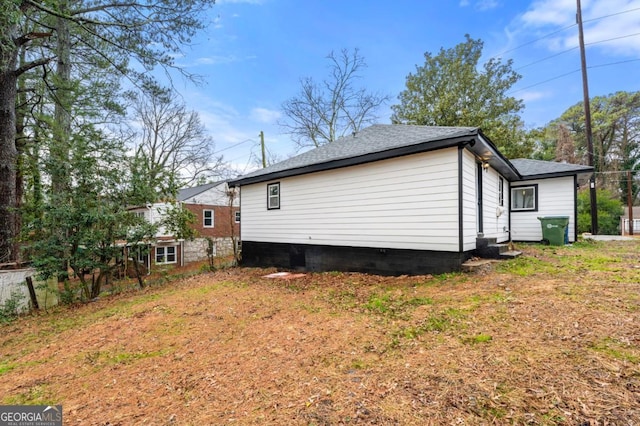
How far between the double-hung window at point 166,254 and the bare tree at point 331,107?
1126 cm

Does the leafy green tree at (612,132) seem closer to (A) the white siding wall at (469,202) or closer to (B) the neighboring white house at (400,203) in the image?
(B) the neighboring white house at (400,203)

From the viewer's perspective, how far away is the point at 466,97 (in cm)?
1894

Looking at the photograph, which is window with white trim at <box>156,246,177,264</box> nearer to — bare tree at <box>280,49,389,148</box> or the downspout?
bare tree at <box>280,49,389,148</box>

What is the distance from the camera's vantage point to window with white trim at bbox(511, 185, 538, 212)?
9766mm

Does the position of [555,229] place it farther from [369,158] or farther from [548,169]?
[369,158]

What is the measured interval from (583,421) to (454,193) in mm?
4129

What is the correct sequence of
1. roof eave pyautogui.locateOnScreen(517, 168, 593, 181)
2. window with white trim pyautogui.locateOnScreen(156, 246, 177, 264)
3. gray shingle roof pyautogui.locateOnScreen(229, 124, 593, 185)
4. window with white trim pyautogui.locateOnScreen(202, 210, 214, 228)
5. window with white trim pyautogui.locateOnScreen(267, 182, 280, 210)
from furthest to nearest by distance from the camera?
1. window with white trim pyautogui.locateOnScreen(202, 210, 214, 228)
2. window with white trim pyautogui.locateOnScreen(156, 246, 177, 264)
3. roof eave pyautogui.locateOnScreen(517, 168, 593, 181)
4. window with white trim pyautogui.locateOnScreen(267, 182, 280, 210)
5. gray shingle roof pyautogui.locateOnScreen(229, 124, 593, 185)

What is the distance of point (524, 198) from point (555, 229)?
1693mm

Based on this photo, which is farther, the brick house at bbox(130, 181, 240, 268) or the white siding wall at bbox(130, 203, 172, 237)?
the brick house at bbox(130, 181, 240, 268)

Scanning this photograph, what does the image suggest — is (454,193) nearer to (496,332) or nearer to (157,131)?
(496,332)

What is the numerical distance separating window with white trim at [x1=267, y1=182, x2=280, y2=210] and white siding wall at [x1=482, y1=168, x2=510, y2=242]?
5.74 metres

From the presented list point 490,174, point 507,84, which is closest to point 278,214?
point 490,174

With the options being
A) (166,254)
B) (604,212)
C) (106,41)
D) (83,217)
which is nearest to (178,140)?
(166,254)

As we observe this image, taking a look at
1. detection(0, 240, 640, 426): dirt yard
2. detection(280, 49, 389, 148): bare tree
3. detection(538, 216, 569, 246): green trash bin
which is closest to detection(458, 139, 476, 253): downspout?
detection(0, 240, 640, 426): dirt yard
